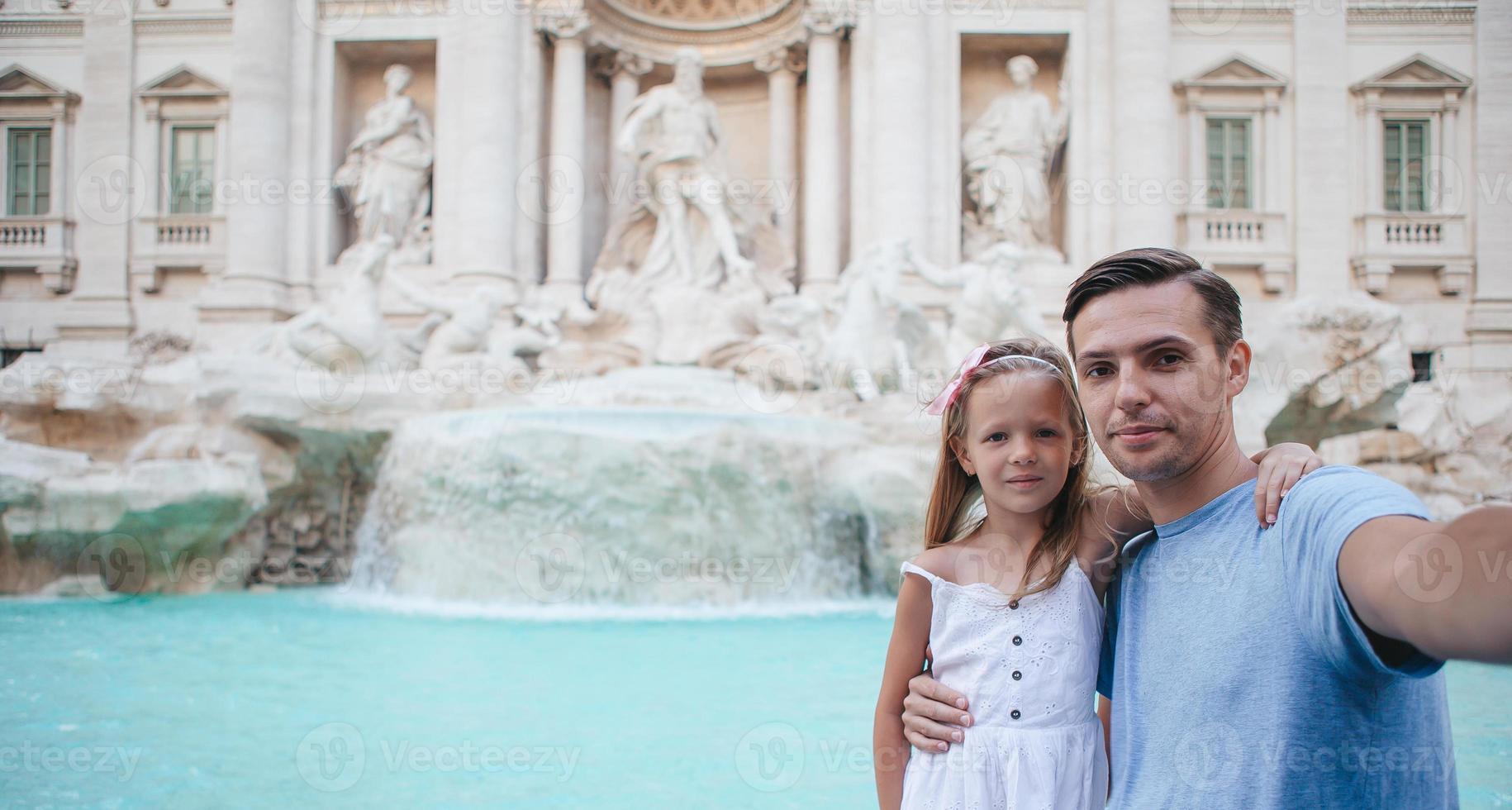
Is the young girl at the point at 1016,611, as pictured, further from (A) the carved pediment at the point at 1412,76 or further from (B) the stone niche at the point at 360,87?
(A) the carved pediment at the point at 1412,76

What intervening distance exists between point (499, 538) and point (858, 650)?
301 centimetres

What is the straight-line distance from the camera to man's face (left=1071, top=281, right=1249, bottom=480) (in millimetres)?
→ 1089

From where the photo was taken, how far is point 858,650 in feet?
15.4

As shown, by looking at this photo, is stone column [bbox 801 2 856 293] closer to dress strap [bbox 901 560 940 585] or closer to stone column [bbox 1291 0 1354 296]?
stone column [bbox 1291 0 1354 296]

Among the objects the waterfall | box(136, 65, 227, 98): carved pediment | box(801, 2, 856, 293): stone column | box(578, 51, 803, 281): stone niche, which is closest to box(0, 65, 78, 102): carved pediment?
box(136, 65, 227, 98): carved pediment

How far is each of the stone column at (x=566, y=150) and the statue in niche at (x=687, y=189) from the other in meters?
0.70

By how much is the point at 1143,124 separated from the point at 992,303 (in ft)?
19.4

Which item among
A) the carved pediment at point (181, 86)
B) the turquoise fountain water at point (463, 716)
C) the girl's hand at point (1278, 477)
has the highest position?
the carved pediment at point (181, 86)

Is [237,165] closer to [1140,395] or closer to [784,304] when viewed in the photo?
[784,304]

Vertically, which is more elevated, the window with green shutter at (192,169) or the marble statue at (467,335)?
the window with green shutter at (192,169)

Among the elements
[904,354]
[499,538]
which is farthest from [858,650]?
[904,354]

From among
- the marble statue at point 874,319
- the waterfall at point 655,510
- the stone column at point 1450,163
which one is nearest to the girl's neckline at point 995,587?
the waterfall at point 655,510

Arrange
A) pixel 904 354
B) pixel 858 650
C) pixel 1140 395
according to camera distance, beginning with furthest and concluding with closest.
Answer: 1. pixel 904 354
2. pixel 858 650
3. pixel 1140 395

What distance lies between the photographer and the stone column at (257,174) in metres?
12.8
